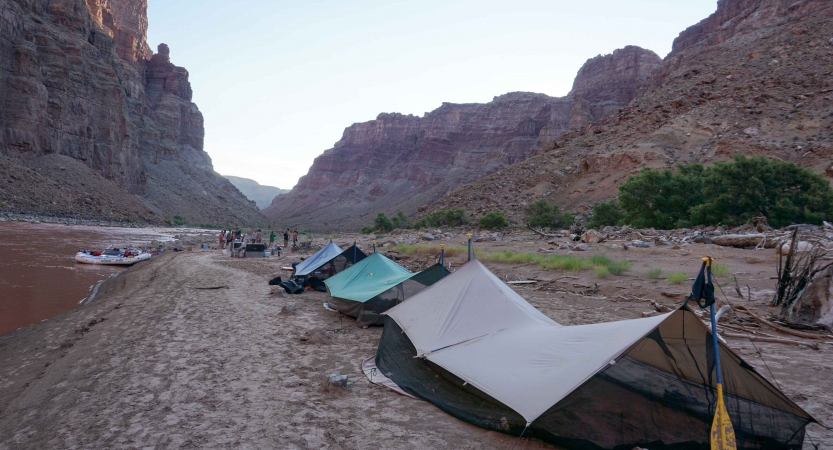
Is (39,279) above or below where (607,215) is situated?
below

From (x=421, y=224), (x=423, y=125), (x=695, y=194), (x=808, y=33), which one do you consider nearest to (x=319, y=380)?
Result: (x=695, y=194)

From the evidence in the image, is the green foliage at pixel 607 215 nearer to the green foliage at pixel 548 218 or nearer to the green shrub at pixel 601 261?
the green foliage at pixel 548 218

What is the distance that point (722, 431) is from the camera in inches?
147

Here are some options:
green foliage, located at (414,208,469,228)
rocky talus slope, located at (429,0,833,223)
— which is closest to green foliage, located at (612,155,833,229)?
rocky talus slope, located at (429,0,833,223)

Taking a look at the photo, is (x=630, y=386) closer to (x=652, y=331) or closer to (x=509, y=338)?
(x=652, y=331)

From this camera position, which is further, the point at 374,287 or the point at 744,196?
the point at 744,196

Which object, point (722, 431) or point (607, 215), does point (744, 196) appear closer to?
point (607, 215)

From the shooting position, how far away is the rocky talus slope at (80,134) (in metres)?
62.8

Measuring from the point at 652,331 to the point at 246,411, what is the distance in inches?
159

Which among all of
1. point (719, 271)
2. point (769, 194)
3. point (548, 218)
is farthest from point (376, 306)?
point (548, 218)

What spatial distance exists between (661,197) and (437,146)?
108m

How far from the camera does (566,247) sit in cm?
1964

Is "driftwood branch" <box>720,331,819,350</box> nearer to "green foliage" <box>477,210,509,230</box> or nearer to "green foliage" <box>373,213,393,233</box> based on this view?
"green foliage" <box>477,210,509,230</box>

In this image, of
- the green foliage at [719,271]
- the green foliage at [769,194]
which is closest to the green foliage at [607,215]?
the green foliage at [769,194]
